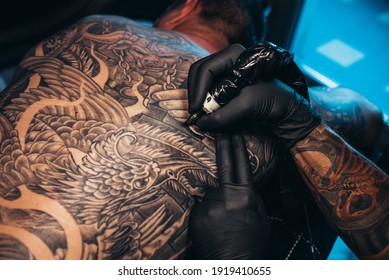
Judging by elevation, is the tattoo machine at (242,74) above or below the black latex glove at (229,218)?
above

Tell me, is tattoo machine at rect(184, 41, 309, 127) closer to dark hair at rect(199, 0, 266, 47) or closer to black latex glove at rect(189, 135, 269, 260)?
black latex glove at rect(189, 135, 269, 260)

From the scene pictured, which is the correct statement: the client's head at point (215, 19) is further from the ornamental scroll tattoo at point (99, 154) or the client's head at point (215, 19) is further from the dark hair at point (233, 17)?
the ornamental scroll tattoo at point (99, 154)

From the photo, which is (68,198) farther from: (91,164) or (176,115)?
(176,115)

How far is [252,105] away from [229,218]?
324mm

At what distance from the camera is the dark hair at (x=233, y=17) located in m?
1.36

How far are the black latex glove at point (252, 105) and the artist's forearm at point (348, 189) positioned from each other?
53mm

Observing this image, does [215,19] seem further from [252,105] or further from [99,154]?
[99,154]

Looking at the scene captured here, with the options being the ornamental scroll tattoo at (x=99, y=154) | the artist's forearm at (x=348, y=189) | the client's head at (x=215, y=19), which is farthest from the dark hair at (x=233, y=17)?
the artist's forearm at (x=348, y=189)

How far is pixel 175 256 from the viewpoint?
0.85 metres

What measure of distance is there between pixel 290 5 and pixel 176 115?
1144 mm

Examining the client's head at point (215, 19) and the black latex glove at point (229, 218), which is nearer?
the black latex glove at point (229, 218)

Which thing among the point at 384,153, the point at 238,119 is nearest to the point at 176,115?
the point at 238,119

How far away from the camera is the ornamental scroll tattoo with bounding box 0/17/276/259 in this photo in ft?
2.49

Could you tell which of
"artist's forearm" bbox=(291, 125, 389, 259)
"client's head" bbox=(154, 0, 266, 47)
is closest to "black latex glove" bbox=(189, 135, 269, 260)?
"artist's forearm" bbox=(291, 125, 389, 259)
